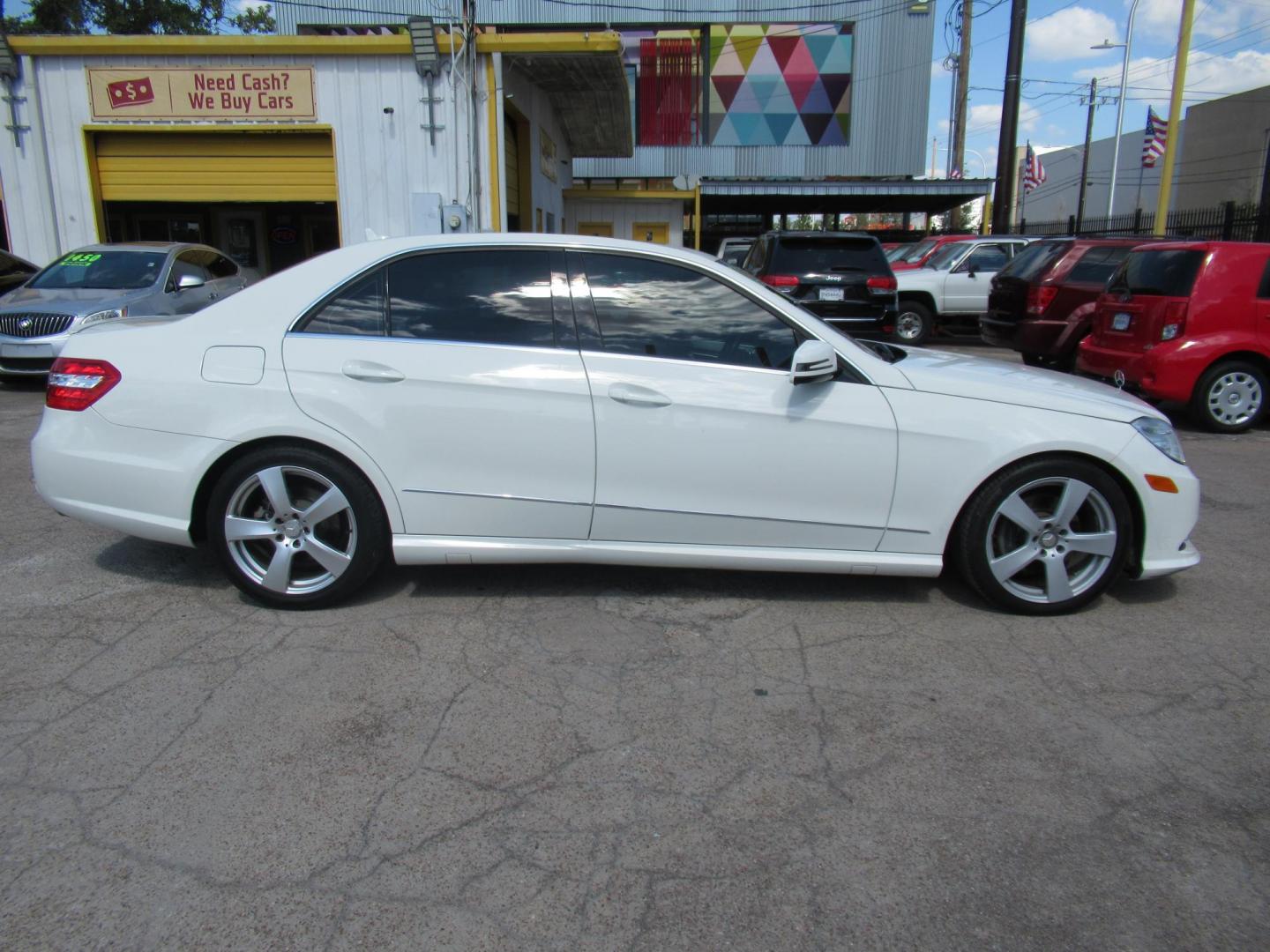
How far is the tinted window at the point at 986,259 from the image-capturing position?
15758mm

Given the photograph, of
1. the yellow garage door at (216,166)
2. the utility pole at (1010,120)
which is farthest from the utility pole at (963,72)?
the yellow garage door at (216,166)

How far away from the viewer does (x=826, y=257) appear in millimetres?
12328

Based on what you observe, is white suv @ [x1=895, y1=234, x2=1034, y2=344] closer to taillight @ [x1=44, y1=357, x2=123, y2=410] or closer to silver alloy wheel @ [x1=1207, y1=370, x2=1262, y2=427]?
silver alloy wheel @ [x1=1207, y1=370, x2=1262, y2=427]

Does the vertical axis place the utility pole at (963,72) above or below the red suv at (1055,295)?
above

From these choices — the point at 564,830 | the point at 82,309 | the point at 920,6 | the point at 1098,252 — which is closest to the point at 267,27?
the point at 920,6

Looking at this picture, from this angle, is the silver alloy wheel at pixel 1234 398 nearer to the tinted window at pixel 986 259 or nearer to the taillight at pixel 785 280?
the taillight at pixel 785 280

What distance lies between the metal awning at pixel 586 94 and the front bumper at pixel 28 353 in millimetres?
7903

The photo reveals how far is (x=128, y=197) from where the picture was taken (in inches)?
612

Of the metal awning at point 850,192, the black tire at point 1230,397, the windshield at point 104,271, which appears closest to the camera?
the black tire at point 1230,397

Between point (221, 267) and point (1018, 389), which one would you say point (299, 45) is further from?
point (1018, 389)

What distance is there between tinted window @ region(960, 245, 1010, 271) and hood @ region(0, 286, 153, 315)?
12.1 metres

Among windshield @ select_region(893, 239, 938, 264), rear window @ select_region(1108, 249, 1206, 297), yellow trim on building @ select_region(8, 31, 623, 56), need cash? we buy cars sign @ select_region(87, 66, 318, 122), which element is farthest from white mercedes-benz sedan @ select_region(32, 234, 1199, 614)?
windshield @ select_region(893, 239, 938, 264)

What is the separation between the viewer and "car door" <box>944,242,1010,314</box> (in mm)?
15609

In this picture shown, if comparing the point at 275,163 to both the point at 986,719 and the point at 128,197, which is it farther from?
the point at 986,719
